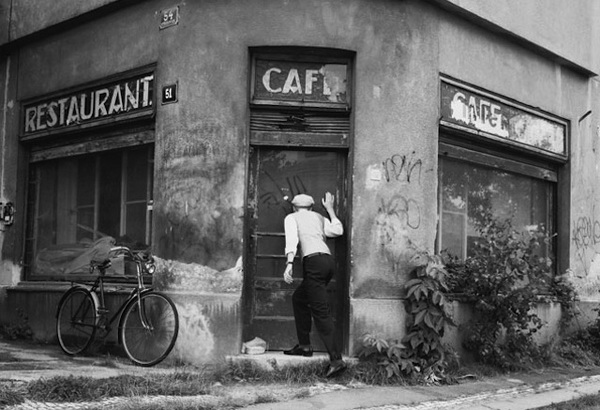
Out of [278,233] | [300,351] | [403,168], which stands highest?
[403,168]

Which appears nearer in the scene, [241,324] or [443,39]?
[241,324]

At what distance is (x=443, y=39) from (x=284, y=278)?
3612 millimetres

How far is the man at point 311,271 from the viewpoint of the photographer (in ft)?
26.2

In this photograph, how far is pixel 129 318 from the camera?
8516 millimetres

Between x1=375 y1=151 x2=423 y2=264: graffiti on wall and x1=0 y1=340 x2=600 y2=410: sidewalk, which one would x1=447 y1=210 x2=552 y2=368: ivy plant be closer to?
x1=0 y1=340 x2=600 y2=410: sidewalk

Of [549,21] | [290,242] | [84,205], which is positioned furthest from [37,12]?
[549,21]

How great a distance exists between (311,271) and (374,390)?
1.40 m

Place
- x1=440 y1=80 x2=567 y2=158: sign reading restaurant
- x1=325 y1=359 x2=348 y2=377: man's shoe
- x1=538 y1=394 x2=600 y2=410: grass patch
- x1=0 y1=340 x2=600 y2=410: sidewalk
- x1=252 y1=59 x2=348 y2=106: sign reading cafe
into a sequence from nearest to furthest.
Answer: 1. x1=0 y1=340 x2=600 y2=410: sidewalk
2. x1=538 y1=394 x2=600 y2=410: grass patch
3. x1=325 y1=359 x2=348 y2=377: man's shoe
4. x1=252 y1=59 x2=348 y2=106: sign reading cafe
5. x1=440 y1=80 x2=567 y2=158: sign reading restaurant

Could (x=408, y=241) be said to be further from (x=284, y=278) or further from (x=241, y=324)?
(x=241, y=324)

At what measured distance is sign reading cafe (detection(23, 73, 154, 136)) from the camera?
30.8 ft

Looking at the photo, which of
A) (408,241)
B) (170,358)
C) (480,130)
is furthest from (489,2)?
(170,358)

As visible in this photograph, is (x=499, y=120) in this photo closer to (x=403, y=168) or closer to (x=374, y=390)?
(x=403, y=168)

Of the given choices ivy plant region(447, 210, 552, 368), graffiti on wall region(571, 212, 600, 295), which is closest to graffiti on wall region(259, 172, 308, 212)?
ivy plant region(447, 210, 552, 368)

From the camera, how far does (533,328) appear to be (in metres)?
9.84
